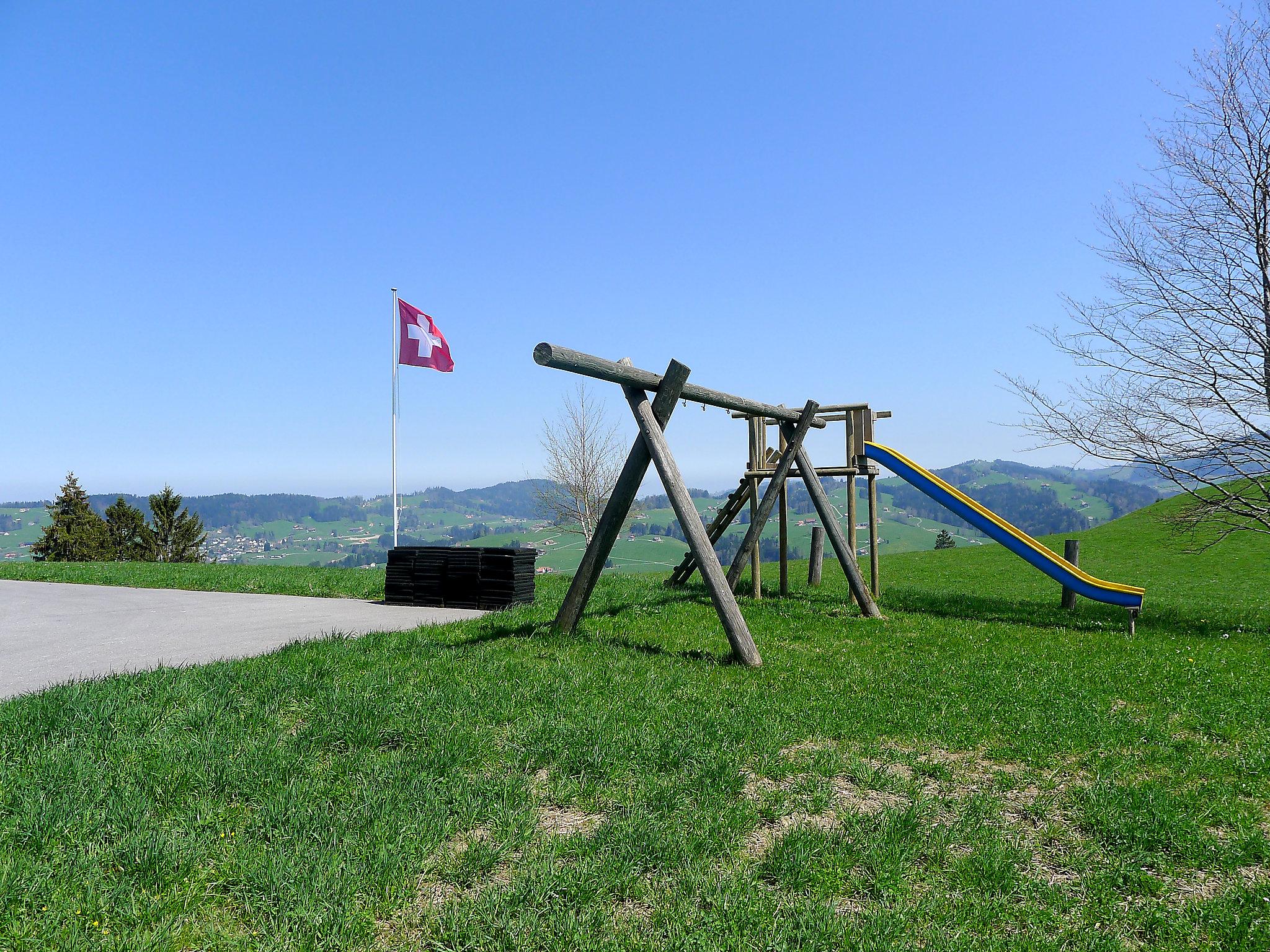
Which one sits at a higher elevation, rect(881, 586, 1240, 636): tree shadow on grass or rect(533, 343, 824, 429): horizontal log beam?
rect(533, 343, 824, 429): horizontal log beam

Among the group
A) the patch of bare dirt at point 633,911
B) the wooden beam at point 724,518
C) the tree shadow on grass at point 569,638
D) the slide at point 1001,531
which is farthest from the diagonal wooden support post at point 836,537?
the patch of bare dirt at point 633,911

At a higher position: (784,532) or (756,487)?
(756,487)

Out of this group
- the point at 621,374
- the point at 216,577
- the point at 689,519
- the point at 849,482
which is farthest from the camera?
the point at 216,577

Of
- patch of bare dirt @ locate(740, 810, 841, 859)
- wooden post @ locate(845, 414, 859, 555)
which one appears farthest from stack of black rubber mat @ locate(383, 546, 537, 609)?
patch of bare dirt @ locate(740, 810, 841, 859)

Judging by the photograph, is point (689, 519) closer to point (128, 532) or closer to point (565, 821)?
point (565, 821)

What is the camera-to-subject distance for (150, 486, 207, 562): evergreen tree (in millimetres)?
38562

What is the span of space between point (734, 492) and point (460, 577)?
223 inches

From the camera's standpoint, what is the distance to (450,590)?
12914 mm

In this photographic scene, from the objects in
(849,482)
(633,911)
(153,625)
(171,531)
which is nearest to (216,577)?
(153,625)

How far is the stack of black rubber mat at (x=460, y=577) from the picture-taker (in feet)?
40.1

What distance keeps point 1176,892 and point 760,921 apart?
227 cm

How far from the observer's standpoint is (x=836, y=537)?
39.2 feet

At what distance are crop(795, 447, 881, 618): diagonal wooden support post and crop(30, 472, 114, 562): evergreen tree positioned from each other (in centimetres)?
3909

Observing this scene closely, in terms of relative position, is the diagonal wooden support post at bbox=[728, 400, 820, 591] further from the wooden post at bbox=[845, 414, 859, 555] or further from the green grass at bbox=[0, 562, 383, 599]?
the green grass at bbox=[0, 562, 383, 599]
